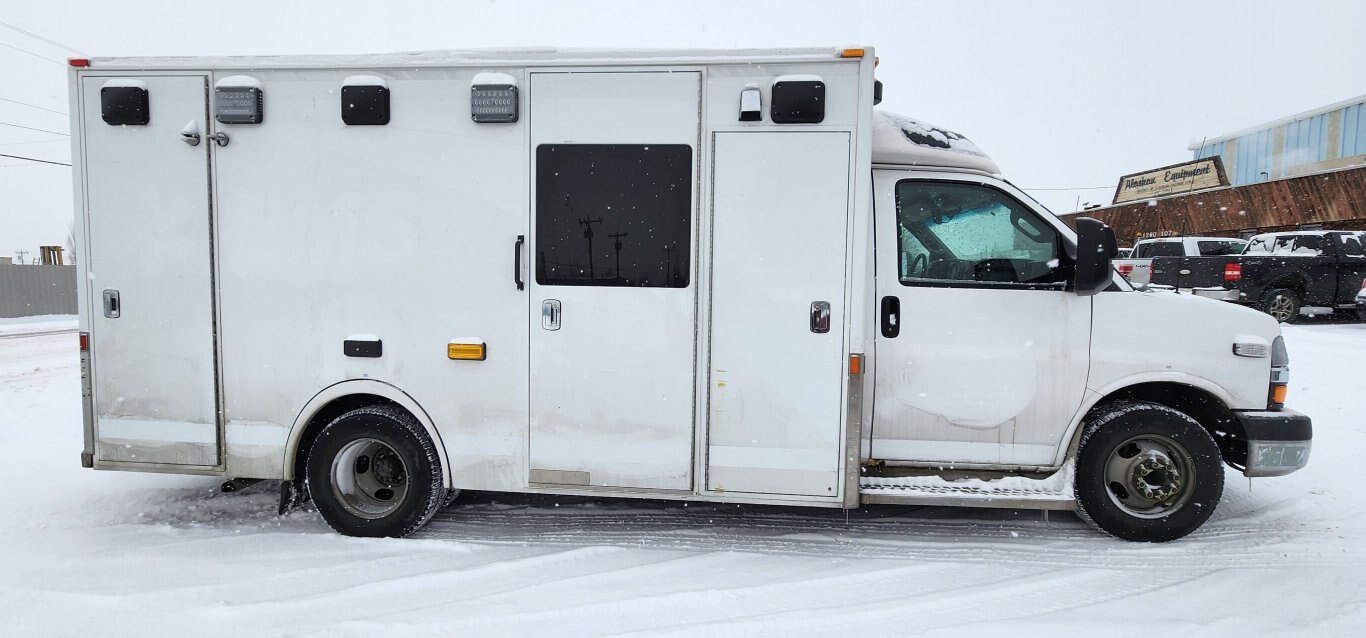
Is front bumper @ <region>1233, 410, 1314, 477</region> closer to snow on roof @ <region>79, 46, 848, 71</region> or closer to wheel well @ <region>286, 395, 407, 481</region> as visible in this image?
snow on roof @ <region>79, 46, 848, 71</region>

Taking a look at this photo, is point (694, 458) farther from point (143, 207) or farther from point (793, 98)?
point (143, 207)

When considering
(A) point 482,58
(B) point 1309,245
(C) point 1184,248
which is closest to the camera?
(A) point 482,58

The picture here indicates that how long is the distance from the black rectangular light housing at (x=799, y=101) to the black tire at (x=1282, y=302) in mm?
14182

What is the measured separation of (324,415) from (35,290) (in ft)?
80.0

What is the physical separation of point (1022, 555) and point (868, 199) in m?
2.21

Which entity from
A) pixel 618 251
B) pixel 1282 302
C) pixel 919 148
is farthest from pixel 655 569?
pixel 1282 302

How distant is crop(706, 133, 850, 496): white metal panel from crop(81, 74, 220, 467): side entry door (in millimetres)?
2949

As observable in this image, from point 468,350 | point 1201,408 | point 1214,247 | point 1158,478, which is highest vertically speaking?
point 1214,247

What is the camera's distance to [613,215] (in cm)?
377

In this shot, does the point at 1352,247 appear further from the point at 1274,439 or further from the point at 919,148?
the point at 919,148

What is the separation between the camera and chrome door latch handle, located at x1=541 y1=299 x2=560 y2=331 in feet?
12.5

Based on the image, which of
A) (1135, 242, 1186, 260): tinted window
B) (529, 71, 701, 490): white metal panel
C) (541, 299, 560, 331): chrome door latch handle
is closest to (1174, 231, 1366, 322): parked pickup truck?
(1135, 242, 1186, 260): tinted window

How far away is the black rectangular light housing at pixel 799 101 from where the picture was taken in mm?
3613

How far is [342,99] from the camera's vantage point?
3.85 meters
